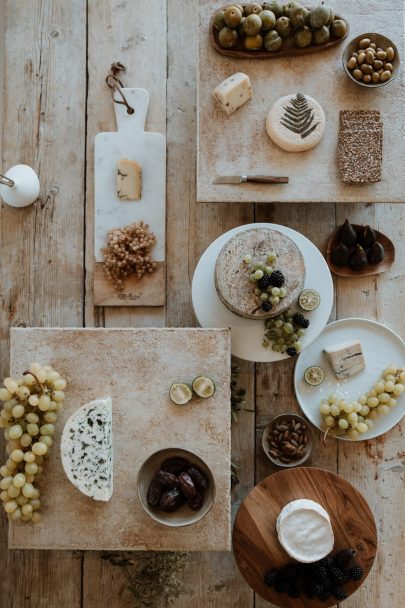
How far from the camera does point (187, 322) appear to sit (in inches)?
69.2

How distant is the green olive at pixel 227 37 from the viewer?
1.49 m

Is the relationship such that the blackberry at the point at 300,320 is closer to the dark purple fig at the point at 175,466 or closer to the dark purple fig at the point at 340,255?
the dark purple fig at the point at 340,255

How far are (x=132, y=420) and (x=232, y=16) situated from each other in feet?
3.45

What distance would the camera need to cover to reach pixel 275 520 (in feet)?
4.83

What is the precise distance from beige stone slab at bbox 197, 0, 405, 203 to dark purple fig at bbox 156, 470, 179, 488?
2.33ft

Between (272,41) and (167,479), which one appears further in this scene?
(272,41)

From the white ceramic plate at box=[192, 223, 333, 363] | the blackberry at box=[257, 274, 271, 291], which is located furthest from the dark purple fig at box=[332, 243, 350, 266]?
the blackberry at box=[257, 274, 271, 291]

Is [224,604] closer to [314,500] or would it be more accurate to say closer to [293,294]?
[314,500]

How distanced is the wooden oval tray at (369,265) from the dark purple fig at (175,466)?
0.74 metres

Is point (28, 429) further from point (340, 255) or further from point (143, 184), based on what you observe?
point (340, 255)

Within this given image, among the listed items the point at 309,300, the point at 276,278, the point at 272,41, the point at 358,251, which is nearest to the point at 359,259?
the point at 358,251

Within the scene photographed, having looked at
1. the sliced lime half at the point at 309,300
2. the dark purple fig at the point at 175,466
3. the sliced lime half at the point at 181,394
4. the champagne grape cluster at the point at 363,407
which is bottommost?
the dark purple fig at the point at 175,466

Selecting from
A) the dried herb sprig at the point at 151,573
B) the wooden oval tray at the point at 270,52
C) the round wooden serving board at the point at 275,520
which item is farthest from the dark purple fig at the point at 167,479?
the wooden oval tray at the point at 270,52

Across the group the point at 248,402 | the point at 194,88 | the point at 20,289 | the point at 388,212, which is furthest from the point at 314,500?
the point at 194,88
